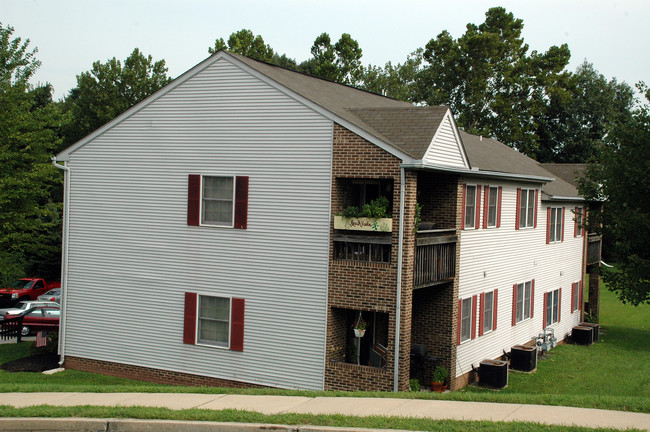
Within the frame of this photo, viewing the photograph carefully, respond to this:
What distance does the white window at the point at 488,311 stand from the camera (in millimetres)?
21641

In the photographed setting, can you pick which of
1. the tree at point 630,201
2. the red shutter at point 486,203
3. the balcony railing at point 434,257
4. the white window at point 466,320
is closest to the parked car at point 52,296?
the white window at point 466,320

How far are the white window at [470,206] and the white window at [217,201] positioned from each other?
658 cm

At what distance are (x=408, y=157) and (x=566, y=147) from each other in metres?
48.5

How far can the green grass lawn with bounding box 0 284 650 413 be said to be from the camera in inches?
486

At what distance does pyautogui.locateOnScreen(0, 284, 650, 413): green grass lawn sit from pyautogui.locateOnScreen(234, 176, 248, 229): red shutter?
4751 millimetres

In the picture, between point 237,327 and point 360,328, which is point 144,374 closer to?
point 237,327

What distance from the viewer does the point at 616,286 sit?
1870cm

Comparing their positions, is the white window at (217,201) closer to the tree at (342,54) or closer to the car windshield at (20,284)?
the car windshield at (20,284)

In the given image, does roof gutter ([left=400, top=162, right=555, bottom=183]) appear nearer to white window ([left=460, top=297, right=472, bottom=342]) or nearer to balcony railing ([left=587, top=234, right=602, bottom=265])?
white window ([left=460, top=297, right=472, bottom=342])

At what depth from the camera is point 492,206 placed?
21688 mm

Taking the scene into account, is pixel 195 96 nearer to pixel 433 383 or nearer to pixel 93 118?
pixel 433 383

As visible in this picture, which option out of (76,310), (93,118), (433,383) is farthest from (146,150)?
(93,118)

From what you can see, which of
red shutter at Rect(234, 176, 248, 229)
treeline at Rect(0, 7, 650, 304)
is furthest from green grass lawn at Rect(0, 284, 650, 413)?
treeline at Rect(0, 7, 650, 304)

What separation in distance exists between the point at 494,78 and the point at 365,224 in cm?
4437
